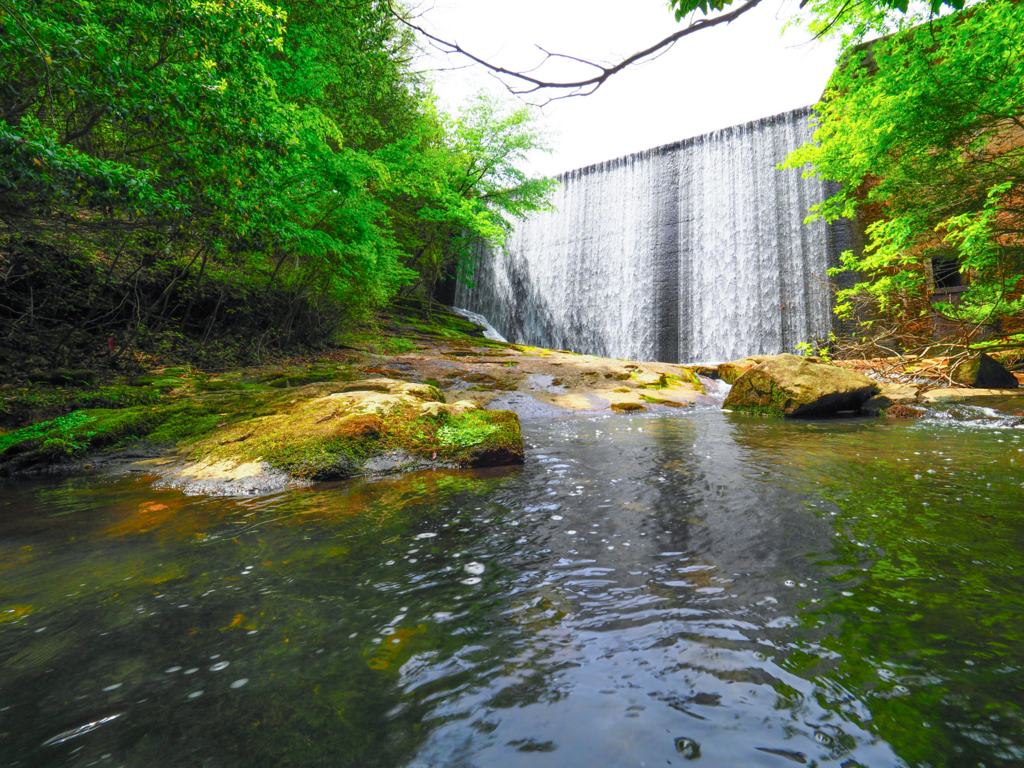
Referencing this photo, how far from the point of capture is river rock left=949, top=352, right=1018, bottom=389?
8.36 m

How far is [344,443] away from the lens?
4316 millimetres

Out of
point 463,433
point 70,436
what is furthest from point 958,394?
point 70,436

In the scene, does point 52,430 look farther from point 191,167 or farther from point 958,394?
point 958,394

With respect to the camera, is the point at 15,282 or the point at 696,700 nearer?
the point at 696,700

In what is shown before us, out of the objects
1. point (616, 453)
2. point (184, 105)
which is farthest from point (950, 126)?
point (184, 105)

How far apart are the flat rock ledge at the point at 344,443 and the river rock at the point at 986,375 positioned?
31.5 ft

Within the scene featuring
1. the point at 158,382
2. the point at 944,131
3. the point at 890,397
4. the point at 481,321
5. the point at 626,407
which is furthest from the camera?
the point at 481,321

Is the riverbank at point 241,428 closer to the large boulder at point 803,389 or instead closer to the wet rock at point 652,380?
the large boulder at point 803,389

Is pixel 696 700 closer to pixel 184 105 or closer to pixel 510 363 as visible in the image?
pixel 184 105

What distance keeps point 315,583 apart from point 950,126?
8.96 metres

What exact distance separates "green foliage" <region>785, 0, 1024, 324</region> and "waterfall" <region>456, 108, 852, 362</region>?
9.06m

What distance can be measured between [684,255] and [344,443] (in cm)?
1869

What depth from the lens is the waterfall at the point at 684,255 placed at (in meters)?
16.9

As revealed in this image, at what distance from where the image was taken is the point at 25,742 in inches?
48.5
